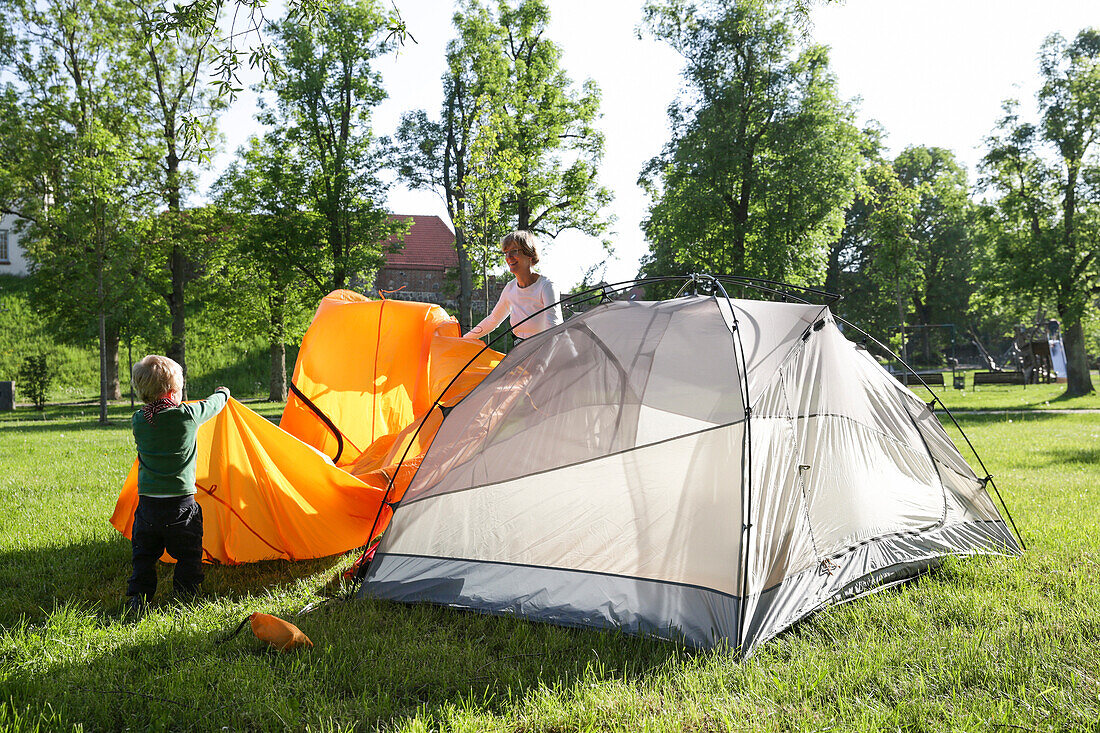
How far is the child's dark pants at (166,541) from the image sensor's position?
352 centimetres

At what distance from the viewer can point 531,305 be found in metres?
4.78

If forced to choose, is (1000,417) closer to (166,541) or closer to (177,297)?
(166,541)

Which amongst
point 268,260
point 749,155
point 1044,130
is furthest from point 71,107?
point 1044,130

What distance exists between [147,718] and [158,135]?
62.4 ft

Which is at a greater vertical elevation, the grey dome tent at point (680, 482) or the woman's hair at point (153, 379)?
the woman's hair at point (153, 379)

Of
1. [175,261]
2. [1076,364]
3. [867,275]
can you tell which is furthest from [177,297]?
[867,275]

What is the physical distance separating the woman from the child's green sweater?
6.51 ft

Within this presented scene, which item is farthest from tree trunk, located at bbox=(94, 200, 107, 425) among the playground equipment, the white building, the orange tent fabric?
the playground equipment

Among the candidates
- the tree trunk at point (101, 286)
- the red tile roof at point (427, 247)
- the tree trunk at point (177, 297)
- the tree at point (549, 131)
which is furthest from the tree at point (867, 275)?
the tree trunk at point (101, 286)

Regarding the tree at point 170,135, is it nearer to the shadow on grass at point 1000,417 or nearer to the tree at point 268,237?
the tree at point 268,237

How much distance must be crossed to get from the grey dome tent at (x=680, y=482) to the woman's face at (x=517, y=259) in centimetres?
97

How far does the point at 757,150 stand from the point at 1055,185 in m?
7.13

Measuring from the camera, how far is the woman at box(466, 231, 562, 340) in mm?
4680

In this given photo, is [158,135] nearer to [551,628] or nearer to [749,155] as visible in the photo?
[749,155]
